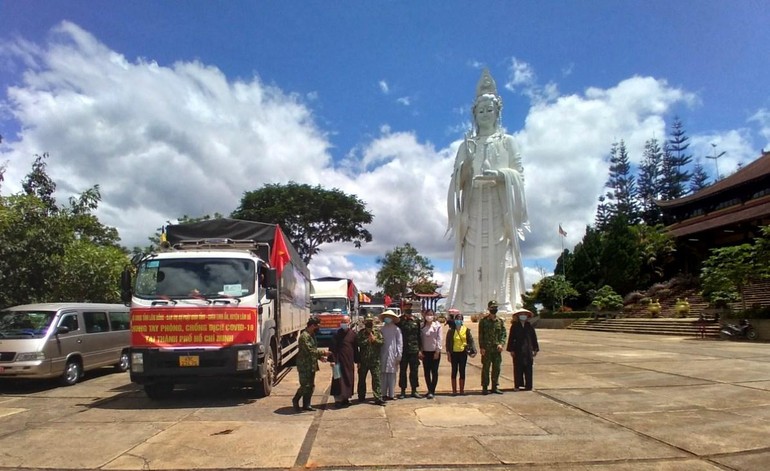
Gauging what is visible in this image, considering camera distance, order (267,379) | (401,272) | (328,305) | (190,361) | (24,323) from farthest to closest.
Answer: (401,272)
(328,305)
(24,323)
(267,379)
(190,361)

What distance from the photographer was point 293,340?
1462 cm

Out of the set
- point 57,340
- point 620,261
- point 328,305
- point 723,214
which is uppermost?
point 723,214

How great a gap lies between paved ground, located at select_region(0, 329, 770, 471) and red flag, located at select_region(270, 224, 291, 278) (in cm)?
238

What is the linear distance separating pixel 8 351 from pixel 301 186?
33849 millimetres

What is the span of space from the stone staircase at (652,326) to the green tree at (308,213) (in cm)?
1807

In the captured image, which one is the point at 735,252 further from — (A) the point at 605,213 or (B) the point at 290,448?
(A) the point at 605,213

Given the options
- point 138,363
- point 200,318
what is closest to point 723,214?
point 200,318

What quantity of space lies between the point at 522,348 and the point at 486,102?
119 ft

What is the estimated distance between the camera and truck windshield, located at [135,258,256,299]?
9.16 meters

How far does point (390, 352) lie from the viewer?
359 inches

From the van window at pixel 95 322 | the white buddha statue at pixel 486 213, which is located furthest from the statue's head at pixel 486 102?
the van window at pixel 95 322

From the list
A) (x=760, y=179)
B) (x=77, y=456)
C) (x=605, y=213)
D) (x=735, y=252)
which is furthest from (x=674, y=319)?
(x=605, y=213)

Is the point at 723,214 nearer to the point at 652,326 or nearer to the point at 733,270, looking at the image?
the point at 652,326

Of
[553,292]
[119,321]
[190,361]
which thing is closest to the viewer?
[190,361]
